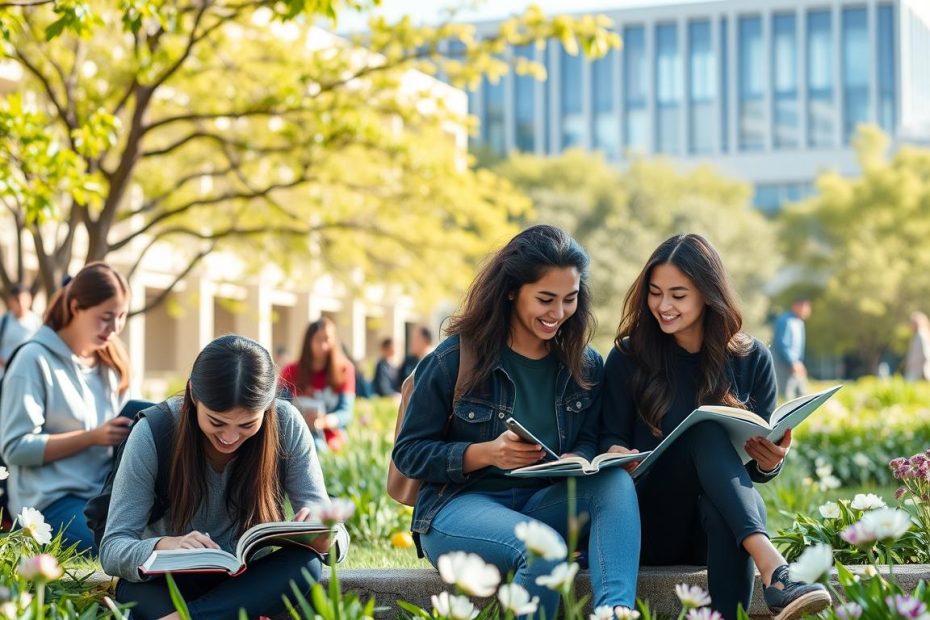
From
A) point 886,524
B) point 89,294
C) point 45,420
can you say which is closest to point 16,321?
point 45,420

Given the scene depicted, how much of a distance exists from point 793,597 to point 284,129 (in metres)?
9.14

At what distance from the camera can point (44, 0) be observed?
5.82 m

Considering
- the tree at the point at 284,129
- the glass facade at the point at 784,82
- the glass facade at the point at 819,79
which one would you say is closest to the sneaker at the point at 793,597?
the tree at the point at 284,129

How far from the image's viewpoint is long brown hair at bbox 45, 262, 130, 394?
4.95 m

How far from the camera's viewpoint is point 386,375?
1584 centimetres

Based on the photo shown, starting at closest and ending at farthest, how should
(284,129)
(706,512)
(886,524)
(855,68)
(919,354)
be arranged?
(886,524) → (706,512) → (284,129) → (919,354) → (855,68)

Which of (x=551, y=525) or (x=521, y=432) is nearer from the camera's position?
(x=521, y=432)

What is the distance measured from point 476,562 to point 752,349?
2221mm

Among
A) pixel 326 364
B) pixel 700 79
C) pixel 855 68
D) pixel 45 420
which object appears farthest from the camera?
pixel 700 79

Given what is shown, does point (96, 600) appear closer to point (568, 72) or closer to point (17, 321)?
point (17, 321)

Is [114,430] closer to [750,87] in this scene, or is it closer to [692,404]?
[692,404]

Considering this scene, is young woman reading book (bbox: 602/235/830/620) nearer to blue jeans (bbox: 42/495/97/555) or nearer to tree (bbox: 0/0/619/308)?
blue jeans (bbox: 42/495/97/555)

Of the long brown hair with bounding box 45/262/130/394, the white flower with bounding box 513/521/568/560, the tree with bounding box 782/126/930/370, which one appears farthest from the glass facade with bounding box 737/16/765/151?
the white flower with bounding box 513/521/568/560

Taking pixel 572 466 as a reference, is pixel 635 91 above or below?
above
